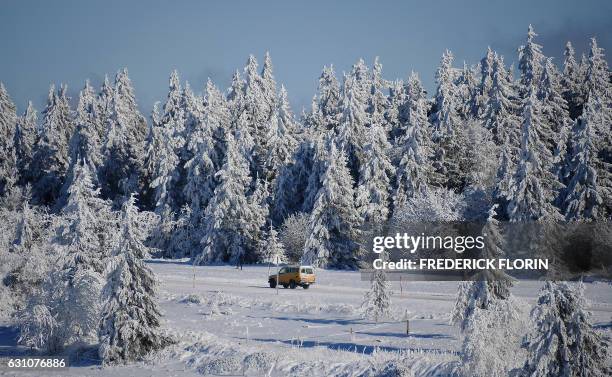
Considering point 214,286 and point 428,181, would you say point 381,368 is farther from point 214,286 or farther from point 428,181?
point 428,181

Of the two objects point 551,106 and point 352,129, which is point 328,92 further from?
point 551,106

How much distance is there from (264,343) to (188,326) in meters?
5.97

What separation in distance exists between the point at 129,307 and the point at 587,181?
37595 millimetres

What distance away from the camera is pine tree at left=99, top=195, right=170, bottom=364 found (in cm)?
2425

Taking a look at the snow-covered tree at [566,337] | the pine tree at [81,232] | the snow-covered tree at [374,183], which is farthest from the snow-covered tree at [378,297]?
the snow-covered tree at [374,183]

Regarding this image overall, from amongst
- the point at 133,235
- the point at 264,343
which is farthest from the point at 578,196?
the point at 133,235

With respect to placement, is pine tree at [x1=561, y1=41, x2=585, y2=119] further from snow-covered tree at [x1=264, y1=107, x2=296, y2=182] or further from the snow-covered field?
the snow-covered field

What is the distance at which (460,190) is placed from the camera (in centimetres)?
6162

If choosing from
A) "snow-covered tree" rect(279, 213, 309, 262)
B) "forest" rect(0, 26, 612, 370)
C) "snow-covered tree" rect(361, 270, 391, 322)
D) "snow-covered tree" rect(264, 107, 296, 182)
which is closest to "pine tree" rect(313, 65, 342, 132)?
"forest" rect(0, 26, 612, 370)

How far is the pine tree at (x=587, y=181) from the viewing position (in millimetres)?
46134

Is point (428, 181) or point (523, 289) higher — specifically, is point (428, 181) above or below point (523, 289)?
above

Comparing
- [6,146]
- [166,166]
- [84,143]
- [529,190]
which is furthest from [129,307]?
[6,146]

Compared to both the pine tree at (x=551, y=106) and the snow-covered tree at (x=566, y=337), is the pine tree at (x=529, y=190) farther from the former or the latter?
the snow-covered tree at (x=566, y=337)

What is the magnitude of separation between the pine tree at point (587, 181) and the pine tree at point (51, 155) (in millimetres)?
53675
